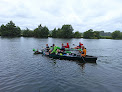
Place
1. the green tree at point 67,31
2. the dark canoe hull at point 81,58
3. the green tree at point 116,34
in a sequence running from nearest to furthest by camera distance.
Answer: the dark canoe hull at point 81,58 → the green tree at point 67,31 → the green tree at point 116,34

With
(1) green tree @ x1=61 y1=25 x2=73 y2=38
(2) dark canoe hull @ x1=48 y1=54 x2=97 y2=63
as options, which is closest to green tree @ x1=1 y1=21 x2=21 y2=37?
(1) green tree @ x1=61 y1=25 x2=73 y2=38

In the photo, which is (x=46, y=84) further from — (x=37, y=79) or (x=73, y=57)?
(x=73, y=57)

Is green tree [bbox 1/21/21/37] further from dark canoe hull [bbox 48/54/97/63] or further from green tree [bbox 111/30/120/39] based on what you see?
green tree [bbox 111/30/120/39]

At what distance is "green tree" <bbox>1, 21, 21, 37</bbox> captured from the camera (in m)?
109

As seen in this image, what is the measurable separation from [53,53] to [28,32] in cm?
10869

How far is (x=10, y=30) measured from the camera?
10931 centimetres

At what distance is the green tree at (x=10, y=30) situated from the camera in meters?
109

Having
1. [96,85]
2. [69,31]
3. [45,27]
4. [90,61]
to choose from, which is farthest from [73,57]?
[45,27]

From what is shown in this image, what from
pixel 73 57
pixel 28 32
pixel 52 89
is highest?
pixel 28 32

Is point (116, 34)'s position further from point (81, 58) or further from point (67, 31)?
point (81, 58)

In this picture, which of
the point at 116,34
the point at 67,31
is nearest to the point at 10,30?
the point at 67,31

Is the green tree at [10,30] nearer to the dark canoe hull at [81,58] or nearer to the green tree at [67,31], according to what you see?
the green tree at [67,31]

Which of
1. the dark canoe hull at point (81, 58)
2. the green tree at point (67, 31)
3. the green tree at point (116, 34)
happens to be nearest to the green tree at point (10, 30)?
the green tree at point (67, 31)

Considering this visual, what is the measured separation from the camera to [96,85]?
953 centimetres
